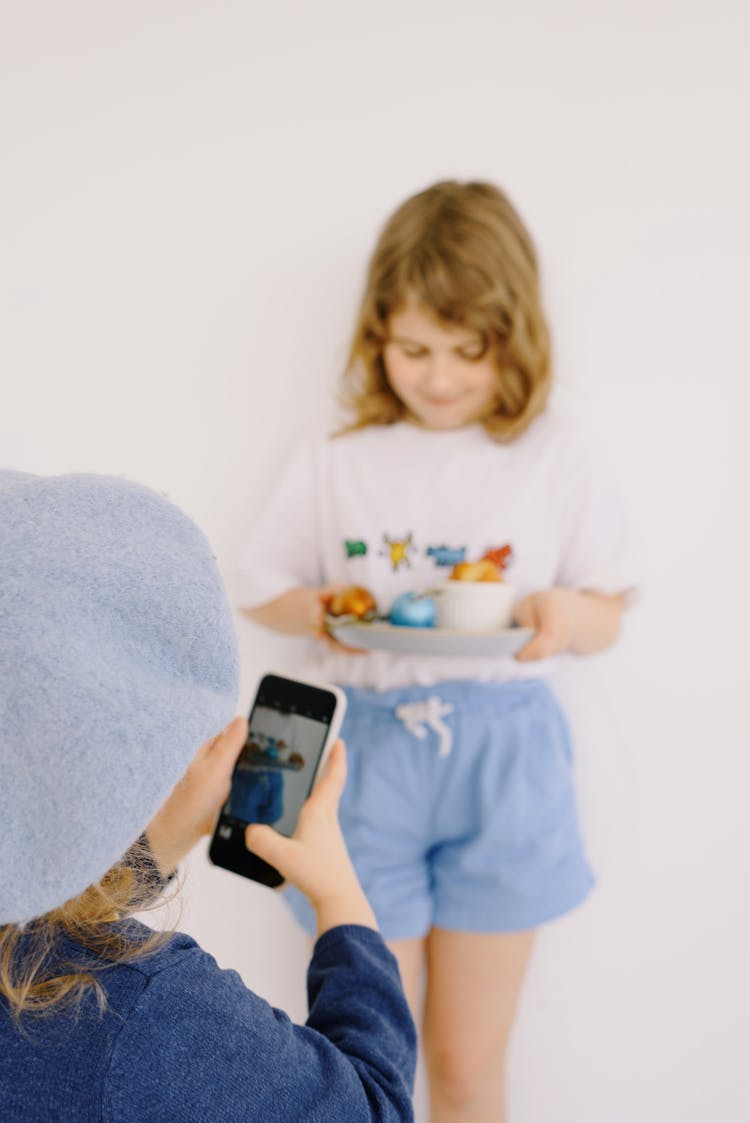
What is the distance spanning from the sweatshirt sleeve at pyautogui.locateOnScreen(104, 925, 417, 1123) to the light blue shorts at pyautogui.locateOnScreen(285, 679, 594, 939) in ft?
1.41

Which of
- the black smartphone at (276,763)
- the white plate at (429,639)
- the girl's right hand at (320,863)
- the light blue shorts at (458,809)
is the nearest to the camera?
the girl's right hand at (320,863)

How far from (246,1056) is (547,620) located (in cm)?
60

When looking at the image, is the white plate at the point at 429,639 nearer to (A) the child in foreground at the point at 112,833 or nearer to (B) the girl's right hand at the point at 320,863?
(B) the girl's right hand at the point at 320,863

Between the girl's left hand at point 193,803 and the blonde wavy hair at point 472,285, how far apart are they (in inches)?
21.1

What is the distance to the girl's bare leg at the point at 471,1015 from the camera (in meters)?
1.09

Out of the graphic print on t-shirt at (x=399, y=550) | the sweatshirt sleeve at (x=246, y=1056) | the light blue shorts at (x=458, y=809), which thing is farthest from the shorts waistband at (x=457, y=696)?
the sweatshirt sleeve at (x=246, y=1056)

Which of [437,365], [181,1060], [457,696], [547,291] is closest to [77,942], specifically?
[181,1060]

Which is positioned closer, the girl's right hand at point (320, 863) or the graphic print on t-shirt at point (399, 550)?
the girl's right hand at point (320, 863)

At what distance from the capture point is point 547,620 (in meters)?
1.04

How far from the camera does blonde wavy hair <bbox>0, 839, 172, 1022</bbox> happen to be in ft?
1.71

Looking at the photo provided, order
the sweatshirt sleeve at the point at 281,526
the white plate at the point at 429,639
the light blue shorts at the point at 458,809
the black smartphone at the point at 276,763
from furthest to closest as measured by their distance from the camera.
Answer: the sweatshirt sleeve at the point at 281,526, the light blue shorts at the point at 458,809, the white plate at the point at 429,639, the black smartphone at the point at 276,763

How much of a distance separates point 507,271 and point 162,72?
0.52 metres

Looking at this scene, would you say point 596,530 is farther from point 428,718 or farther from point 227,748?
point 227,748

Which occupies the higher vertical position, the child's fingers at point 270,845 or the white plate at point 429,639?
the white plate at point 429,639
